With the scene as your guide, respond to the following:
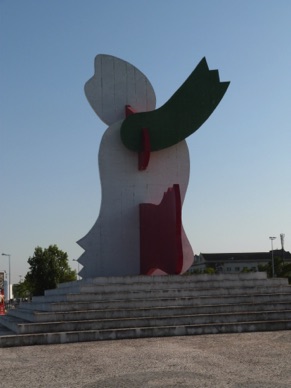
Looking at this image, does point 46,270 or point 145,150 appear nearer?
point 145,150

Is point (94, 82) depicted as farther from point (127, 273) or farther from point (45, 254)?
point (45, 254)

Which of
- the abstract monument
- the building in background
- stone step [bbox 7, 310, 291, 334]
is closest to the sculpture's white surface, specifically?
the abstract monument

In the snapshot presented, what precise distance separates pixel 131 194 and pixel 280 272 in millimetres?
28728

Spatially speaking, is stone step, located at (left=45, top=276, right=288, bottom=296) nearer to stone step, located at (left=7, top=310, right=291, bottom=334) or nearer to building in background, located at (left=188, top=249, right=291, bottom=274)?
stone step, located at (left=7, top=310, right=291, bottom=334)

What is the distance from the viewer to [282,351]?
881cm

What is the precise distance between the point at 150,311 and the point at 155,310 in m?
0.12

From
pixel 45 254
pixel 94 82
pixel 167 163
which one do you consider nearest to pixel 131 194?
pixel 167 163

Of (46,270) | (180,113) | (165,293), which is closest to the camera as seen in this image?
(165,293)

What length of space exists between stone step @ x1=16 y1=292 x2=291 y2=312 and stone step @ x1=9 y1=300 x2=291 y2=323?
24cm

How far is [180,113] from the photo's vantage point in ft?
59.3

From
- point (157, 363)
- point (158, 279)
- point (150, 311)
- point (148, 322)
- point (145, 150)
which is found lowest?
point (157, 363)

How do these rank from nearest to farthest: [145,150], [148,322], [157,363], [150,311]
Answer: [157,363], [148,322], [150,311], [145,150]

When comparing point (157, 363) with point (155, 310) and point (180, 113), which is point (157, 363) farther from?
point (180, 113)

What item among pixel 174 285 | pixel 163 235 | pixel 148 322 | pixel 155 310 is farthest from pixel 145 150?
pixel 148 322
